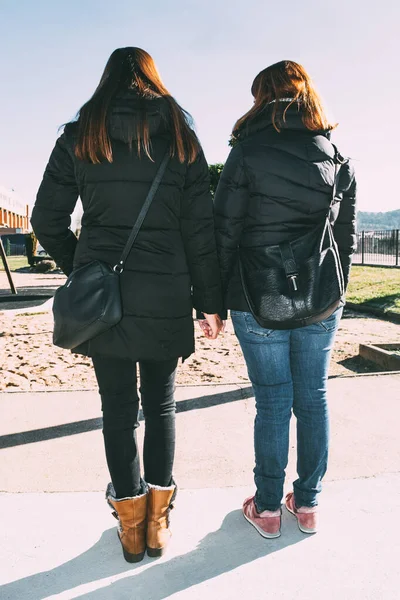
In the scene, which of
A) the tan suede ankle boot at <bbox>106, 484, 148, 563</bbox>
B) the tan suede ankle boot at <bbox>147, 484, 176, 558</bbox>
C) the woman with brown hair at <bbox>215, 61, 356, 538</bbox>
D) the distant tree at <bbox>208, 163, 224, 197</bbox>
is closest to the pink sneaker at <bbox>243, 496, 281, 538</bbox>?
the woman with brown hair at <bbox>215, 61, 356, 538</bbox>

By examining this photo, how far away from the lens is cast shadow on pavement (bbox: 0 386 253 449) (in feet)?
11.6

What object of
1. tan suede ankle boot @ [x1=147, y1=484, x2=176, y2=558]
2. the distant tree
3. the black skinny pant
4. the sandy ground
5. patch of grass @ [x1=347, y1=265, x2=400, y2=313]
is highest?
the distant tree

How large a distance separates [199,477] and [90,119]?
1970mm

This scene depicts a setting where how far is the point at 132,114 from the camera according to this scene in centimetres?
200

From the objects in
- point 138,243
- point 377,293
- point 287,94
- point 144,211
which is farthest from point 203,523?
point 377,293

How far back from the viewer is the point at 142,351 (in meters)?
2.12

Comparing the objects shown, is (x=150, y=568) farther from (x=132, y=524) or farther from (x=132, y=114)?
(x=132, y=114)

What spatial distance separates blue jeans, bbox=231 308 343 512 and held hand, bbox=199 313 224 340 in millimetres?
86

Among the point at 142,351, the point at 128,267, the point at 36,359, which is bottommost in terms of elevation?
the point at 36,359

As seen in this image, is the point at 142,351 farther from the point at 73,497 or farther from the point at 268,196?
the point at 73,497

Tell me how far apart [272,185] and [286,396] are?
919mm

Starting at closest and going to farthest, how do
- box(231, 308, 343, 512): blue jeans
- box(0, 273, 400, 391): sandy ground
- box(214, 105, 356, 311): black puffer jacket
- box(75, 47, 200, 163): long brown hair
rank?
1. box(75, 47, 200, 163): long brown hair
2. box(214, 105, 356, 311): black puffer jacket
3. box(231, 308, 343, 512): blue jeans
4. box(0, 273, 400, 391): sandy ground

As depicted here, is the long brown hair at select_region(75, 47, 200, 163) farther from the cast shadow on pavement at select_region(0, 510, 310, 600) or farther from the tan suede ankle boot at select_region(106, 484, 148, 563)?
the cast shadow on pavement at select_region(0, 510, 310, 600)

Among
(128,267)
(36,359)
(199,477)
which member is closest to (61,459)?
(199,477)
